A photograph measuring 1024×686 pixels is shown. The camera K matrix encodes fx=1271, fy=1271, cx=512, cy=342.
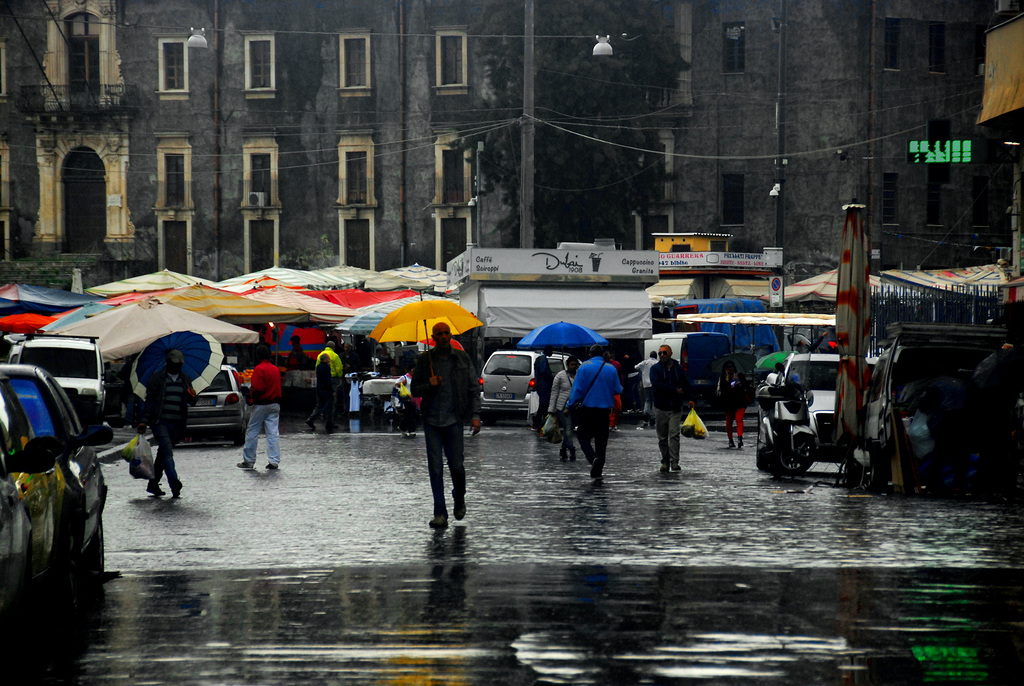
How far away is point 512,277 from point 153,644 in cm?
2486

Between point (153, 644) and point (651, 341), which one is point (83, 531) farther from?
point (651, 341)

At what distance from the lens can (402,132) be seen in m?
49.1

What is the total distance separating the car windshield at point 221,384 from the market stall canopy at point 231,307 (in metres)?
6.99

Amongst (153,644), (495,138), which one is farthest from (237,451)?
(495,138)

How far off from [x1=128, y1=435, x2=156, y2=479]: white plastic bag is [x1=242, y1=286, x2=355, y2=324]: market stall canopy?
60.2 ft

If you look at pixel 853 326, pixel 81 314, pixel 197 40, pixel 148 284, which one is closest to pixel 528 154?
pixel 81 314

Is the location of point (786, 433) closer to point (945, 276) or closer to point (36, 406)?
point (36, 406)

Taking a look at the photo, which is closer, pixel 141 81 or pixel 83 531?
pixel 83 531

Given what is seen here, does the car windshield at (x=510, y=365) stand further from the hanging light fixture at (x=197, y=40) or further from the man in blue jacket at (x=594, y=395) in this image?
the hanging light fixture at (x=197, y=40)

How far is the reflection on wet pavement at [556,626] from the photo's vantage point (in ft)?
19.2

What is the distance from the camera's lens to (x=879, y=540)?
1031 centimetres

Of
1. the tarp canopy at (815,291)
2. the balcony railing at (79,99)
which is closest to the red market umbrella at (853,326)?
the tarp canopy at (815,291)

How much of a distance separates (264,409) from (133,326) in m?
8.49

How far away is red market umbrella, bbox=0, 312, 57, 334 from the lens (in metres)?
33.6
